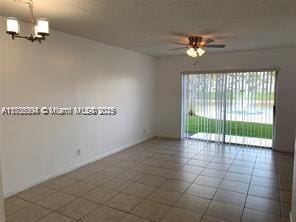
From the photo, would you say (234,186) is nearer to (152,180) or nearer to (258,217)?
(258,217)

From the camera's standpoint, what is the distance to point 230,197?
3145 mm

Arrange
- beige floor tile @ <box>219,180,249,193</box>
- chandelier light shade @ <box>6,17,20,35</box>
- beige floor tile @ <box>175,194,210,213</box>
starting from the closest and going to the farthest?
1. chandelier light shade @ <box>6,17,20,35</box>
2. beige floor tile @ <box>175,194,210,213</box>
3. beige floor tile @ <box>219,180,249,193</box>

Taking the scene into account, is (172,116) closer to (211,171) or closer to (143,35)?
(211,171)

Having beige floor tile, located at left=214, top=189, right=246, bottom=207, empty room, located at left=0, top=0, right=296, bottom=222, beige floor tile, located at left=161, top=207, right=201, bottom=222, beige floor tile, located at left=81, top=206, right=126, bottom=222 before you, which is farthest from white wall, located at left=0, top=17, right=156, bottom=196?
beige floor tile, located at left=214, top=189, right=246, bottom=207

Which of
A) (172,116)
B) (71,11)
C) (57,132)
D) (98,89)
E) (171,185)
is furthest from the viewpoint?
(172,116)

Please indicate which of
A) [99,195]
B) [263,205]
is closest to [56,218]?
[99,195]

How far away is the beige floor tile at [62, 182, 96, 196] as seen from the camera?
10.8 ft

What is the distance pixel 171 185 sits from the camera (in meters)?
3.53

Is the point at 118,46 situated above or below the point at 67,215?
above

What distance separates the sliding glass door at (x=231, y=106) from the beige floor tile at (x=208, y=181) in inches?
94.8

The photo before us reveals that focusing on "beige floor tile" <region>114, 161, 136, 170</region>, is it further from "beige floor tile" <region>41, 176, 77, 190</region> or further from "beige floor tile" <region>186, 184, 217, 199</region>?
"beige floor tile" <region>186, 184, 217, 199</region>

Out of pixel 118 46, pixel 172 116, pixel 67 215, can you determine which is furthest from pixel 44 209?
pixel 172 116

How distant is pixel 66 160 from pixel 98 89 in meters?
1.48

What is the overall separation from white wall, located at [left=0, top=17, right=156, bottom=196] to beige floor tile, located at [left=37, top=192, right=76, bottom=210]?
1.70 feet
